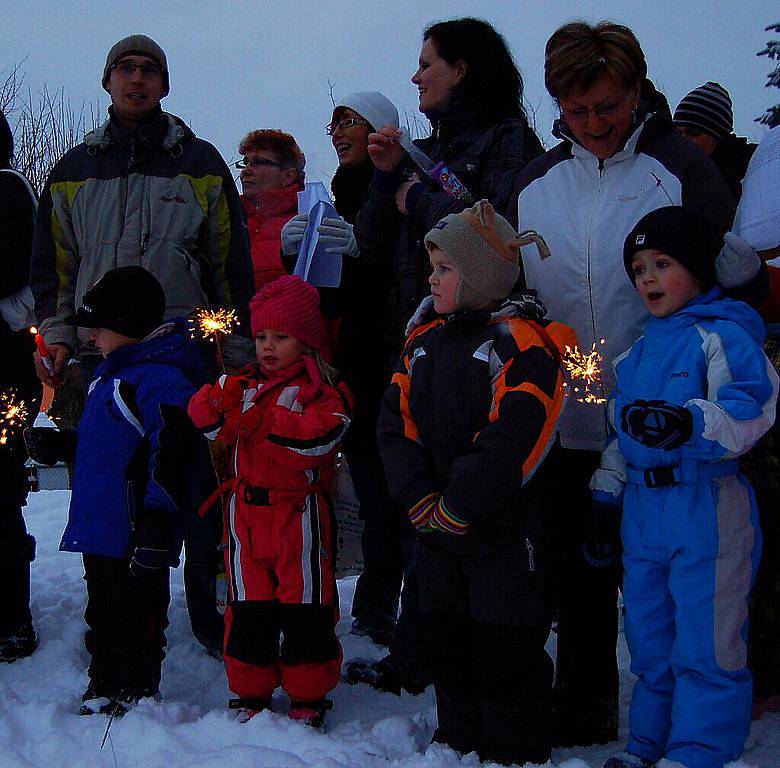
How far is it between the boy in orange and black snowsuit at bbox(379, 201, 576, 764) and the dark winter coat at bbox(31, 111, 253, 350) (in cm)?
132

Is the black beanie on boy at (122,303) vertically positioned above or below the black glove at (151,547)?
above

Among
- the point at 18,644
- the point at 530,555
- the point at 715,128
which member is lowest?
the point at 18,644

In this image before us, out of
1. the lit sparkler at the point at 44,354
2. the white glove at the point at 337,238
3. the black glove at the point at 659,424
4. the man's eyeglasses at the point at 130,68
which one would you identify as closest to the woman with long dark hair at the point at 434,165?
the white glove at the point at 337,238

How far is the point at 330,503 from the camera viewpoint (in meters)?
3.54

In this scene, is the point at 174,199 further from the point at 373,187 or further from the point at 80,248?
the point at 373,187

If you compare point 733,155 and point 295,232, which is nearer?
point 295,232

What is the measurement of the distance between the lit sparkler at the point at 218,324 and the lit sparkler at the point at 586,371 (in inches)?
51.5

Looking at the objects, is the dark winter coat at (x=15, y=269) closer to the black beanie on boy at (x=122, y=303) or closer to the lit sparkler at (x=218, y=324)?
the black beanie on boy at (x=122, y=303)

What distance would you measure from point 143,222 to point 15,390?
38.7 inches

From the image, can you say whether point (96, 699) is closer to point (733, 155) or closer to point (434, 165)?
point (434, 165)

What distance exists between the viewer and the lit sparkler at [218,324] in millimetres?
3461

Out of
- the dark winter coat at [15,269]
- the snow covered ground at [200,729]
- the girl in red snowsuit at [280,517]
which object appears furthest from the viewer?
the dark winter coat at [15,269]

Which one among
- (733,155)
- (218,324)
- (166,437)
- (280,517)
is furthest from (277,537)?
(733,155)

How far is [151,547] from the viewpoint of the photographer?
321cm
